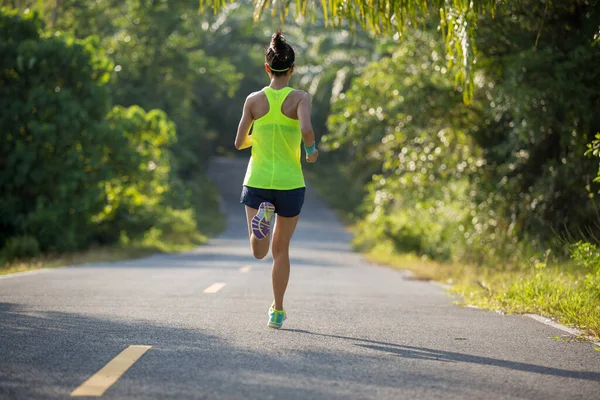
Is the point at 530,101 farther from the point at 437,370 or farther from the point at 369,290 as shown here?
the point at 437,370

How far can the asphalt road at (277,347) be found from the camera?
4.73 metres

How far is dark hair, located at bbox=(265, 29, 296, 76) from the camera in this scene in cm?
692

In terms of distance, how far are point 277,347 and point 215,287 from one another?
494cm

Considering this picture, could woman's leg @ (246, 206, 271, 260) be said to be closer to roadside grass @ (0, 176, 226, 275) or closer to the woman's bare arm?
the woman's bare arm

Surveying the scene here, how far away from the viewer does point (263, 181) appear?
6820 millimetres

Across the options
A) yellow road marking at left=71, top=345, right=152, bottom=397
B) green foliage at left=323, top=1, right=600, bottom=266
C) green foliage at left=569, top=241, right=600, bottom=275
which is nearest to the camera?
yellow road marking at left=71, top=345, right=152, bottom=397

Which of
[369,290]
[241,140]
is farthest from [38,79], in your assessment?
[241,140]

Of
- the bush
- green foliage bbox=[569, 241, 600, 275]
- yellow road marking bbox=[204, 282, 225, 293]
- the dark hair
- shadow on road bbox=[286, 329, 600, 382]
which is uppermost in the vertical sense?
the dark hair

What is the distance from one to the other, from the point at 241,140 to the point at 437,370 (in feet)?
8.26

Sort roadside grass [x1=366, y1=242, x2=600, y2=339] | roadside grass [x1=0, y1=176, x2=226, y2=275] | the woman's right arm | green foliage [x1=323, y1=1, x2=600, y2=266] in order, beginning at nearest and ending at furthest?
the woman's right arm, roadside grass [x1=366, y1=242, x2=600, y2=339], green foliage [x1=323, y1=1, x2=600, y2=266], roadside grass [x1=0, y1=176, x2=226, y2=275]

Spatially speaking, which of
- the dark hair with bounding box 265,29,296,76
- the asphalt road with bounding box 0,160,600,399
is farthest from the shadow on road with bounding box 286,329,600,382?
the dark hair with bounding box 265,29,296,76

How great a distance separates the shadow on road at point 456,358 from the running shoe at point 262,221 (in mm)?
980

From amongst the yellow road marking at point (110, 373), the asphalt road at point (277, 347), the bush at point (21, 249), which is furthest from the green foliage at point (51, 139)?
the yellow road marking at point (110, 373)

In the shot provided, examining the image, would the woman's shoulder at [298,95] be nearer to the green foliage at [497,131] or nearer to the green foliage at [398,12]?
the green foliage at [398,12]
